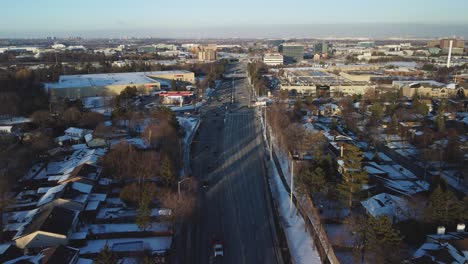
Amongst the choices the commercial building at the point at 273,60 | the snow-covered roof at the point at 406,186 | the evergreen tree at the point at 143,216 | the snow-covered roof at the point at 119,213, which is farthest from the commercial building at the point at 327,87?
the commercial building at the point at 273,60

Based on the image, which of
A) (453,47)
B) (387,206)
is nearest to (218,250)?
(387,206)

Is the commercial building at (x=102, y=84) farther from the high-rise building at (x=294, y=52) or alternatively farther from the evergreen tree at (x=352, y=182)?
the high-rise building at (x=294, y=52)

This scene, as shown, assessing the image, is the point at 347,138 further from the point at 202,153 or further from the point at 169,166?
the point at 169,166

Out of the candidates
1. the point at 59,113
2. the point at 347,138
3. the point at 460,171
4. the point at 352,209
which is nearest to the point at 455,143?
the point at 460,171

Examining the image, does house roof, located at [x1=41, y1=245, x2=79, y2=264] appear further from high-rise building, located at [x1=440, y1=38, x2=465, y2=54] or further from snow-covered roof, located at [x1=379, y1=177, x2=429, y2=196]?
high-rise building, located at [x1=440, y1=38, x2=465, y2=54]

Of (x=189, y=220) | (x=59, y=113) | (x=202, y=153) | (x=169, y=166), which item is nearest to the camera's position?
(x=189, y=220)

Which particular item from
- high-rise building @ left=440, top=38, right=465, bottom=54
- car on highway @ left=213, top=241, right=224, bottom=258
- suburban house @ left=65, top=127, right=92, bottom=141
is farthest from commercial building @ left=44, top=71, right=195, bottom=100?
high-rise building @ left=440, top=38, right=465, bottom=54
